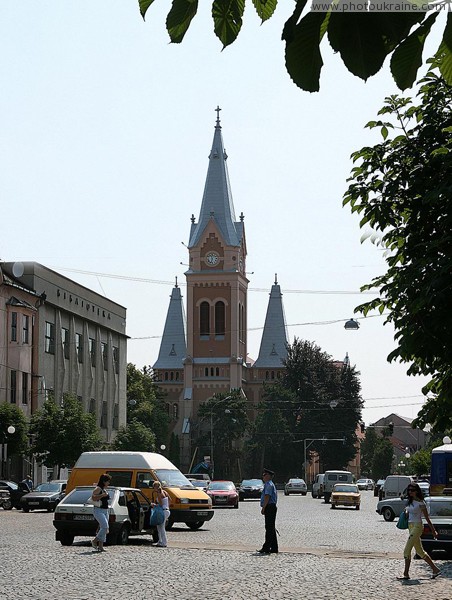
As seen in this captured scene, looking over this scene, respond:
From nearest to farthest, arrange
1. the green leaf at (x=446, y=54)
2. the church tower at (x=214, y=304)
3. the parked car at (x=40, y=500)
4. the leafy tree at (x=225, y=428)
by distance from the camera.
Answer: the green leaf at (x=446, y=54), the parked car at (x=40, y=500), the leafy tree at (x=225, y=428), the church tower at (x=214, y=304)

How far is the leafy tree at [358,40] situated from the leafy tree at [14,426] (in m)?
55.2

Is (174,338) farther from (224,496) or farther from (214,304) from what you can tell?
(224,496)

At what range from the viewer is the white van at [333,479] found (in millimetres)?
71062

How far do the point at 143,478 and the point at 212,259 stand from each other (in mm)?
110487

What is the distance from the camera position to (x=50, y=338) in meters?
70.4

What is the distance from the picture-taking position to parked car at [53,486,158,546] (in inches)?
1002

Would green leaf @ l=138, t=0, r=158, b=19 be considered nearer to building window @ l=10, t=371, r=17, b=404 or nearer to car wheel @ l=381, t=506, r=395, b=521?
car wheel @ l=381, t=506, r=395, b=521

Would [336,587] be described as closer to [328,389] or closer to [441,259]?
A: [441,259]

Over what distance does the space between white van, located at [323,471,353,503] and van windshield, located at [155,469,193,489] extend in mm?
37526

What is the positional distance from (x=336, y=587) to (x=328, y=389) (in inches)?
4051

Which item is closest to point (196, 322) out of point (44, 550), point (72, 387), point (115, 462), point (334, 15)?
point (72, 387)

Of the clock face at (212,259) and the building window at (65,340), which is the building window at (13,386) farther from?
the clock face at (212,259)

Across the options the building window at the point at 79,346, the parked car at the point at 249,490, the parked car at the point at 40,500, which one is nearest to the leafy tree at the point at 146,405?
the building window at the point at 79,346

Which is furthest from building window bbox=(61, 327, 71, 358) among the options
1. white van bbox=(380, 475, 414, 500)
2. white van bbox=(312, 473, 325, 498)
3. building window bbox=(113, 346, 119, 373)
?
white van bbox=(380, 475, 414, 500)
